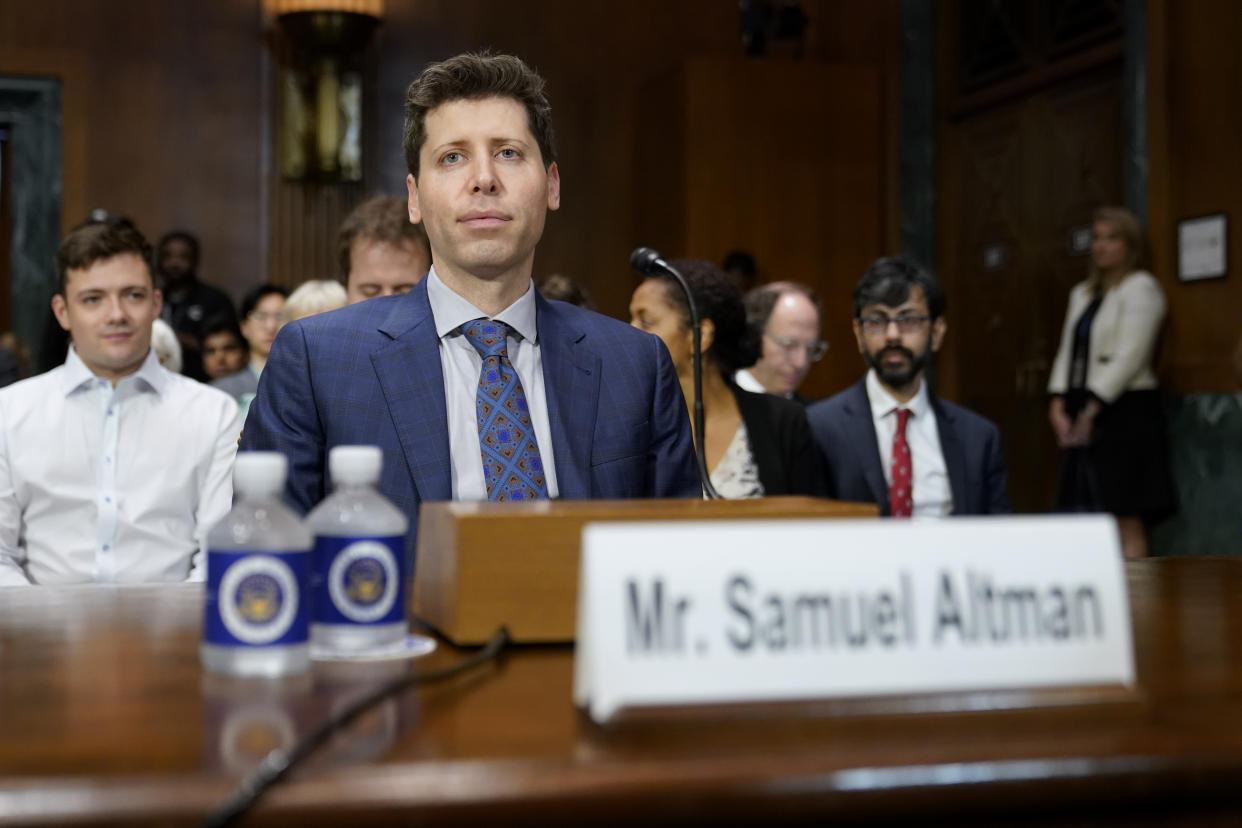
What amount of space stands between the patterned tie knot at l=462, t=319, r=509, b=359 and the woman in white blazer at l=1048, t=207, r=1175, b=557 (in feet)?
13.5

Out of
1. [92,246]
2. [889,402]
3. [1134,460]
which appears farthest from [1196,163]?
[92,246]

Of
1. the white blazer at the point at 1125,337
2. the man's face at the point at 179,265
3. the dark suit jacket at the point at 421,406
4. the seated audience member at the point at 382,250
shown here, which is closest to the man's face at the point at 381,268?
the seated audience member at the point at 382,250

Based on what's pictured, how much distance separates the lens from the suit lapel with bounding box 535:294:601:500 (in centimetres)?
179

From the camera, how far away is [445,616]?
1.12 m

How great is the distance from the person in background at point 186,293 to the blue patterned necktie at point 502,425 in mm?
4380

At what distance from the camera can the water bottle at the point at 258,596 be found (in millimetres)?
963

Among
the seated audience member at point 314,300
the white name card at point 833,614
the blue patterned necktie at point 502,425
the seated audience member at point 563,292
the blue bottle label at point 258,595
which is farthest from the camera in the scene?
the seated audience member at point 563,292

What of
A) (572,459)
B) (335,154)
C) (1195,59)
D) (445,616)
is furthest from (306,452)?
(335,154)

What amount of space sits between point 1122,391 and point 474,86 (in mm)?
4210

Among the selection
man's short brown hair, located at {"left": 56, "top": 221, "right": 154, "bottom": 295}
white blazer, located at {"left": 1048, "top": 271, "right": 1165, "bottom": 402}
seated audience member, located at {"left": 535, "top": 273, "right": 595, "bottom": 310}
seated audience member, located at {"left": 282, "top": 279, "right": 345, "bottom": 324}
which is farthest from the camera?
white blazer, located at {"left": 1048, "top": 271, "right": 1165, "bottom": 402}

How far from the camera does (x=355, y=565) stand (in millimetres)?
1025

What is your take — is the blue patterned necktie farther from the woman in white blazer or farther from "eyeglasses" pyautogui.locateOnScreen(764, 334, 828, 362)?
the woman in white blazer

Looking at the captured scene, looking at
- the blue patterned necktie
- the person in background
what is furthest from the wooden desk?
the person in background

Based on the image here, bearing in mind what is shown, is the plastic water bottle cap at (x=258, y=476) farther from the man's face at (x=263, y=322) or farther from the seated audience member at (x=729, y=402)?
the man's face at (x=263, y=322)
